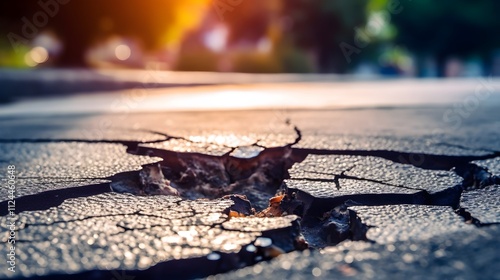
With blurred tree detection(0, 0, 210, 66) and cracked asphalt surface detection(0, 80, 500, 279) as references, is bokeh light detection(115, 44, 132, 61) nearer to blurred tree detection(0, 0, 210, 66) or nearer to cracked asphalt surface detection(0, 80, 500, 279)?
blurred tree detection(0, 0, 210, 66)

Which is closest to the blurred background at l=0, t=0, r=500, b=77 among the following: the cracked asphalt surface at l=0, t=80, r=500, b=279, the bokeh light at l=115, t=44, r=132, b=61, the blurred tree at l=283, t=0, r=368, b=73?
the blurred tree at l=283, t=0, r=368, b=73

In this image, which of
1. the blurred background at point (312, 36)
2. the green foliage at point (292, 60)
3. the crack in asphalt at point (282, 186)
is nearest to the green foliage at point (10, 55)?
the blurred background at point (312, 36)

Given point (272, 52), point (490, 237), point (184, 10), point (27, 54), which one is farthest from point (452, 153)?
point (27, 54)

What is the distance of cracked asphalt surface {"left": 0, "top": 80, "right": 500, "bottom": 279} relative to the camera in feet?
3.85

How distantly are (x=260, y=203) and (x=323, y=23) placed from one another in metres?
→ 22.6

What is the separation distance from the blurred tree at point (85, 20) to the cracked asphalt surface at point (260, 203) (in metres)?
10.6

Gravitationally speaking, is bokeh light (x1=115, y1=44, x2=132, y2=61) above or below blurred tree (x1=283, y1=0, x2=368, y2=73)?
above

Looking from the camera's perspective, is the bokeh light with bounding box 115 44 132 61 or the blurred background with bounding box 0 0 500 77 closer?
the blurred background with bounding box 0 0 500 77

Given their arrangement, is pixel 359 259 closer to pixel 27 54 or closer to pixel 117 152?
pixel 117 152

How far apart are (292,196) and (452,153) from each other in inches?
37.5

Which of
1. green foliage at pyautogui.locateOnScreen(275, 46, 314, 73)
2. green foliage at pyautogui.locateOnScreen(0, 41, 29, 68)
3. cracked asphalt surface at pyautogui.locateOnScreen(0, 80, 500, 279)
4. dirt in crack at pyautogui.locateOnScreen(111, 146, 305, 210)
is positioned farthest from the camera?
green foliage at pyautogui.locateOnScreen(275, 46, 314, 73)

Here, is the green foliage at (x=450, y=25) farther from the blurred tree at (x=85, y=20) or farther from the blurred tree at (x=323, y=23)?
the blurred tree at (x=85, y=20)

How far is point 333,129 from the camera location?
3.15 metres

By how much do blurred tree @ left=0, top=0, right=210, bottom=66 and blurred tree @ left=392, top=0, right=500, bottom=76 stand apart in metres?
12.0
